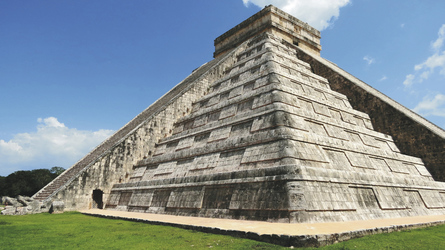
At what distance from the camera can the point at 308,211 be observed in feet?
18.6

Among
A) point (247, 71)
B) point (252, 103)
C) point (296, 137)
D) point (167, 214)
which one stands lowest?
point (167, 214)

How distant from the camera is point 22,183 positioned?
3186 cm

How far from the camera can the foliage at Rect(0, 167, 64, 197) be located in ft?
103

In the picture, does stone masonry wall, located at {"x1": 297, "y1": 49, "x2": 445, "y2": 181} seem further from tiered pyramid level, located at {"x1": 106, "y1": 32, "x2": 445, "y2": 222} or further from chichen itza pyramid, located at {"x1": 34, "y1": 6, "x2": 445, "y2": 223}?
tiered pyramid level, located at {"x1": 106, "y1": 32, "x2": 445, "y2": 222}

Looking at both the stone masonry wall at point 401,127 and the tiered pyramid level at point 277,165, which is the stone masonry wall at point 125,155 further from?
the stone masonry wall at point 401,127

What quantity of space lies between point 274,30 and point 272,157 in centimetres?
1200

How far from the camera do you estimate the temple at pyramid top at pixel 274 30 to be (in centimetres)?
1703

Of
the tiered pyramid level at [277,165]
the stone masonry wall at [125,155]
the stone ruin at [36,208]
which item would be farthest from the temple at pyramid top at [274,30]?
the stone ruin at [36,208]

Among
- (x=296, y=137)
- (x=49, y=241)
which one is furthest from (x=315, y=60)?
(x=49, y=241)

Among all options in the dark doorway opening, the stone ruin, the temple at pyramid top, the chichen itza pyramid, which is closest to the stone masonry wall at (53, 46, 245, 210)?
the chichen itza pyramid

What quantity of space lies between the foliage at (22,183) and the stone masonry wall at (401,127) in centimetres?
3314

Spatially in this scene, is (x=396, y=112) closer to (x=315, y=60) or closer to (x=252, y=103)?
(x=315, y=60)

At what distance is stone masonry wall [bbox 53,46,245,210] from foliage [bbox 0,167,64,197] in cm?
2619

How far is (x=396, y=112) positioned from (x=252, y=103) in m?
6.36
